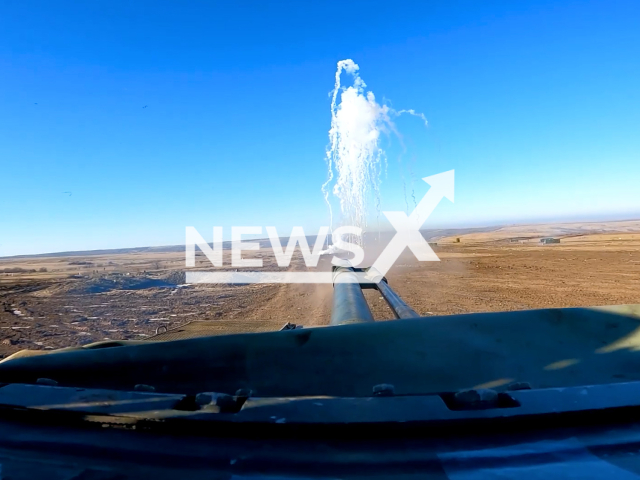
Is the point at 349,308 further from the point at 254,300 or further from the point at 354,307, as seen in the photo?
the point at 254,300

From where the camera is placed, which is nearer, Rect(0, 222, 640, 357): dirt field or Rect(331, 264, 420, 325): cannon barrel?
Rect(331, 264, 420, 325): cannon barrel

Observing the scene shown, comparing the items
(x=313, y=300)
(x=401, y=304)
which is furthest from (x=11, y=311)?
(x=401, y=304)

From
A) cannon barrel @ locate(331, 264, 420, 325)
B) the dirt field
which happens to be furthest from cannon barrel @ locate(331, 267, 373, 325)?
the dirt field

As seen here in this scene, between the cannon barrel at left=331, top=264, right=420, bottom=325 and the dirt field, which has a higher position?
the cannon barrel at left=331, top=264, right=420, bottom=325

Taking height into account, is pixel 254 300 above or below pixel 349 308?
below

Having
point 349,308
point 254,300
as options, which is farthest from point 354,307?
point 254,300

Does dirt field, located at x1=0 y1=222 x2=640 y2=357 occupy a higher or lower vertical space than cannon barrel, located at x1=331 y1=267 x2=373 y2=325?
lower

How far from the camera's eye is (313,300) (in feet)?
48.1

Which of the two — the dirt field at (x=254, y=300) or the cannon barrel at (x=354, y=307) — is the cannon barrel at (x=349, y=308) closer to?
the cannon barrel at (x=354, y=307)

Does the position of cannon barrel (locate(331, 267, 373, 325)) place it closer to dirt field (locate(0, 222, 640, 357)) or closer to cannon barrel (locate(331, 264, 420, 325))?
cannon barrel (locate(331, 264, 420, 325))

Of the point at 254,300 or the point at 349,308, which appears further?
the point at 254,300

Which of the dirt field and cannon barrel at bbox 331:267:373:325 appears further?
the dirt field

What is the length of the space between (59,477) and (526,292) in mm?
16209

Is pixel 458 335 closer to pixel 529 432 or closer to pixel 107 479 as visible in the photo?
pixel 529 432
